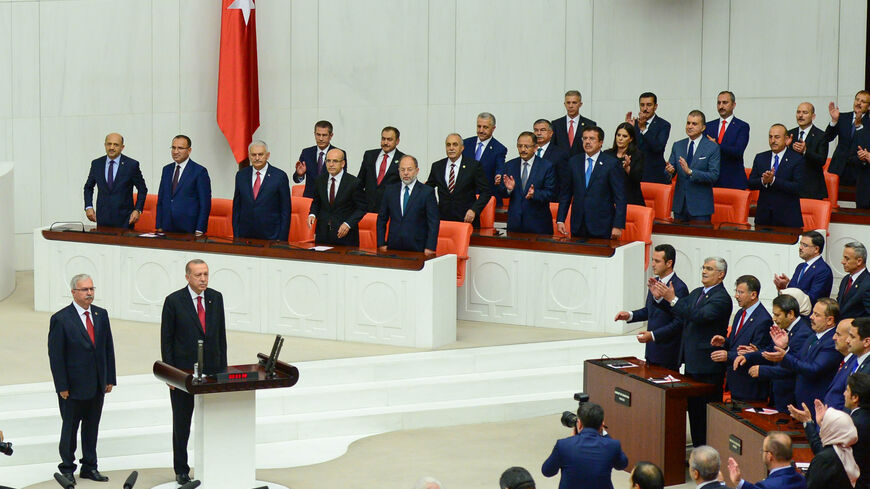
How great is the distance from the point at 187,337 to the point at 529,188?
4328 mm

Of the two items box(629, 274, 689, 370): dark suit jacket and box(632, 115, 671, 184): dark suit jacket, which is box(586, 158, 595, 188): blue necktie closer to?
box(632, 115, 671, 184): dark suit jacket

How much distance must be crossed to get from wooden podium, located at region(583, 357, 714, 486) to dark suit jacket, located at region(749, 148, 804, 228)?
355cm

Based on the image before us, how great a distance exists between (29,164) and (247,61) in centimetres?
263

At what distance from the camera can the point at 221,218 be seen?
38.9 feet

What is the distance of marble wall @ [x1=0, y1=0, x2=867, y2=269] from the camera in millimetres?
14367

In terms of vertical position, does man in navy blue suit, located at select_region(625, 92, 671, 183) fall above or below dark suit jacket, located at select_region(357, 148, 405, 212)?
above

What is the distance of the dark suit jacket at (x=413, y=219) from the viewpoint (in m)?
10.4

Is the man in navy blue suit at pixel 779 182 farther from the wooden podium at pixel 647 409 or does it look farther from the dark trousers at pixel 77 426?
the dark trousers at pixel 77 426

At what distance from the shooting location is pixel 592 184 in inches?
428

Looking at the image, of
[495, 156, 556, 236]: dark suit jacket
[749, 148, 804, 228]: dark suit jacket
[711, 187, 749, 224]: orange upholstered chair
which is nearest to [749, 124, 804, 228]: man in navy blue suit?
[749, 148, 804, 228]: dark suit jacket

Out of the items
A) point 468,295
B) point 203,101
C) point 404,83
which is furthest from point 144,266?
point 404,83

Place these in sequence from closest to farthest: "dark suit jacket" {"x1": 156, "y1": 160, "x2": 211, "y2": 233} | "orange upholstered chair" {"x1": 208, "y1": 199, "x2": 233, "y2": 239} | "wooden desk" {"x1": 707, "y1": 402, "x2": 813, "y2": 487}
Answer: "wooden desk" {"x1": 707, "y1": 402, "x2": 813, "y2": 487}
"dark suit jacket" {"x1": 156, "y1": 160, "x2": 211, "y2": 233}
"orange upholstered chair" {"x1": 208, "y1": 199, "x2": 233, "y2": 239}

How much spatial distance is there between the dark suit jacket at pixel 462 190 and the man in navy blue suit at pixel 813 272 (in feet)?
10.4

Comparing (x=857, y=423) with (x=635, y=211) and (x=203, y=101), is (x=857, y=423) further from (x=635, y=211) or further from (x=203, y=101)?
(x=203, y=101)
